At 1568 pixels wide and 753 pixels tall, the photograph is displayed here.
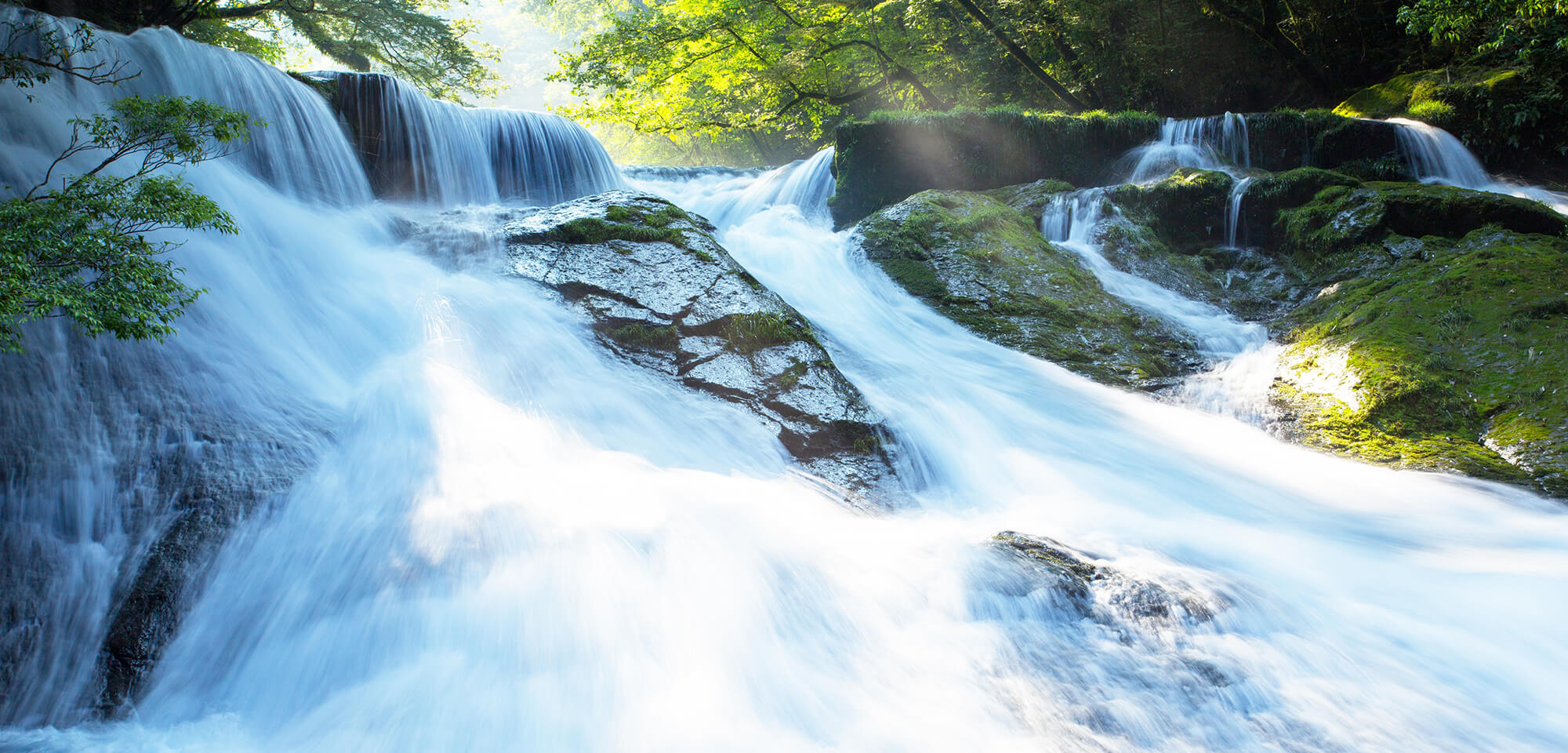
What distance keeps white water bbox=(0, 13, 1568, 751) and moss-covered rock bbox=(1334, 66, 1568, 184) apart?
972 cm

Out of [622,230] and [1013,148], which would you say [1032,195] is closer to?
[1013,148]

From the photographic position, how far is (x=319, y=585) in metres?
3.27

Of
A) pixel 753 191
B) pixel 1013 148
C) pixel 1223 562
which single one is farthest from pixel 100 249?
pixel 753 191

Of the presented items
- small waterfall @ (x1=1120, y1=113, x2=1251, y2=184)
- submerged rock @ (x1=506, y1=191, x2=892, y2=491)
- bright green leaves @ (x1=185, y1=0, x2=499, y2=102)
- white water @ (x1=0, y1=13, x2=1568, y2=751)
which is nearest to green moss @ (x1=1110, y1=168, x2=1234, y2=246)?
small waterfall @ (x1=1120, y1=113, x2=1251, y2=184)

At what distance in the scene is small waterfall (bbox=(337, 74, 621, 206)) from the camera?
8.53 meters

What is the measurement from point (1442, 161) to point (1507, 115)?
3.81 ft

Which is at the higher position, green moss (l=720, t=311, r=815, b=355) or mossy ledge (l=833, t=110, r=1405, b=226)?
mossy ledge (l=833, t=110, r=1405, b=226)

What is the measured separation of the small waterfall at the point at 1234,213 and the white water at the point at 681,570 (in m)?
4.71

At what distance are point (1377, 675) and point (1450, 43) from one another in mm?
14611

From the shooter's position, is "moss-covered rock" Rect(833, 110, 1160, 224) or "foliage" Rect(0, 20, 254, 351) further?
"moss-covered rock" Rect(833, 110, 1160, 224)

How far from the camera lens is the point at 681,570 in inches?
133

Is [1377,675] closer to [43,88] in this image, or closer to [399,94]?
[43,88]

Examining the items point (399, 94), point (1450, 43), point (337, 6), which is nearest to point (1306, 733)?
point (399, 94)

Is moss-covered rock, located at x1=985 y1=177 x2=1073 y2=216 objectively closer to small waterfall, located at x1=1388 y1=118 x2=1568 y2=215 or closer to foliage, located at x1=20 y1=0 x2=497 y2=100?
small waterfall, located at x1=1388 y1=118 x2=1568 y2=215
